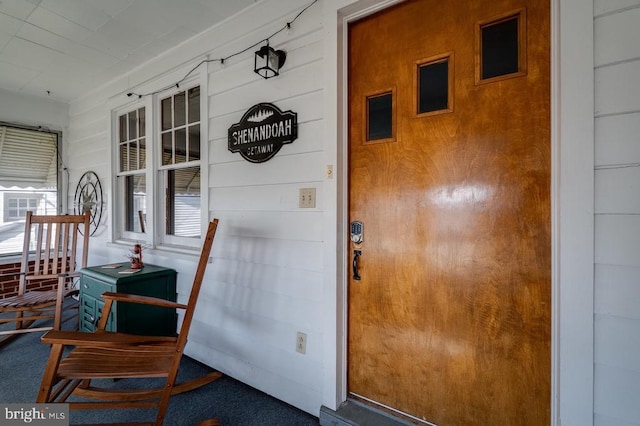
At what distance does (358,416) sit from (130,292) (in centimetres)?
183

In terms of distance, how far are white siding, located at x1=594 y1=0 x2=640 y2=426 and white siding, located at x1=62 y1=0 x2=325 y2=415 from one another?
119 centimetres

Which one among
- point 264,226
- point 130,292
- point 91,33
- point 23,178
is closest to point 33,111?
point 23,178

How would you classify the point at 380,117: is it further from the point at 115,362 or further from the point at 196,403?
the point at 196,403

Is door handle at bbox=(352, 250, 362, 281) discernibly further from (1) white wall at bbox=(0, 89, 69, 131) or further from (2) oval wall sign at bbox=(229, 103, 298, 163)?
(1) white wall at bbox=(0, 89, 69, 131)

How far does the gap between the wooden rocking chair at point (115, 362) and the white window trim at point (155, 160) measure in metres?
0.86

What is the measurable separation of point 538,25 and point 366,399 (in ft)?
6.51

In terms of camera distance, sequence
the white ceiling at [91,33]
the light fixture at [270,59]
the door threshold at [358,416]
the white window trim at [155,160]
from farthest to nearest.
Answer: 1. the white window trim at [155,160]
2. the white ceiling at [91,33]
3. the light fixture at [270,59]
4. the door threshold at [358,416]

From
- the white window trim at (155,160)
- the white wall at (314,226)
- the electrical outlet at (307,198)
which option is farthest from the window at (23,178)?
the electrical outlet at (307,198)

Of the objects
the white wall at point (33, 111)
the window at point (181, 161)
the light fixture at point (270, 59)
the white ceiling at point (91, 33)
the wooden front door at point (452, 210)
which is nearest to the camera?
the wooden front door at point (452, 210)

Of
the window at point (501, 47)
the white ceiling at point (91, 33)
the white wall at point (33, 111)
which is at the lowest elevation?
the window at point (501, 47)

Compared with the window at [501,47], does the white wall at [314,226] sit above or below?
below

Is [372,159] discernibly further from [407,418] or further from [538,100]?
[407,418]

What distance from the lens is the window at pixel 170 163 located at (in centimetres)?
252

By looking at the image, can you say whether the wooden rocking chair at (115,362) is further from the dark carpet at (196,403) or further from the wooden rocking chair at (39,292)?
the wooden rocking chair at (39,292)
